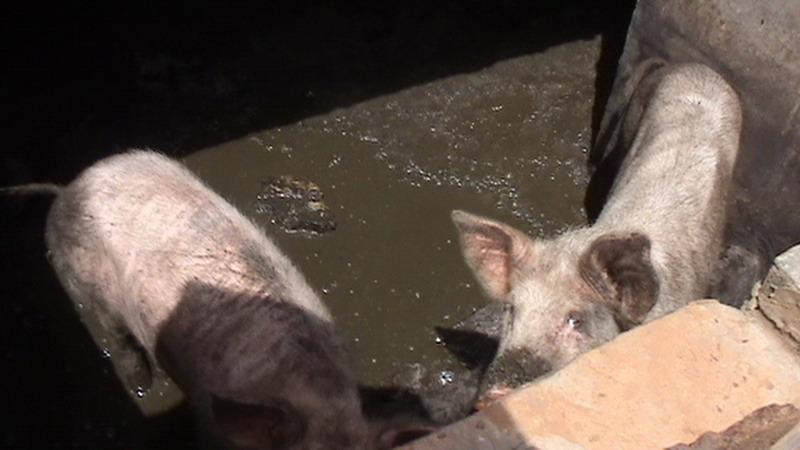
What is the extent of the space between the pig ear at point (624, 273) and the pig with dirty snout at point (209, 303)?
117cm

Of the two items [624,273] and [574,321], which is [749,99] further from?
[574,321]

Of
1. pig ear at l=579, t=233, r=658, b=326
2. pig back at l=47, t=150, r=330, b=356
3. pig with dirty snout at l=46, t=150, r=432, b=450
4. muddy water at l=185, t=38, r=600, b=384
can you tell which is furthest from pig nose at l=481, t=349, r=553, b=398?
muddy water at l=185, t=38, r=600, b=384

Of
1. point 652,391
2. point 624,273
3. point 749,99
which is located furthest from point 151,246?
point 749,99

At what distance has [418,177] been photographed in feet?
24.1

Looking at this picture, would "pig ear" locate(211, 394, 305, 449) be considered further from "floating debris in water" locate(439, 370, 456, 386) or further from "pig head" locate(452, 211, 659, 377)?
"floating debris in water" locate(439, 370, 456, 386)

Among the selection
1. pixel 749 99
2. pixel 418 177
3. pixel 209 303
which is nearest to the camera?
pixel 209 303

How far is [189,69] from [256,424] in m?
4.35

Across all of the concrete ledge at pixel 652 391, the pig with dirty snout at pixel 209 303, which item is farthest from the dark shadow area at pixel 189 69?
the concrete ledge at pixel 652 391

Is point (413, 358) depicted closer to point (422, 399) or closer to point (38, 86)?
point (422, 399)

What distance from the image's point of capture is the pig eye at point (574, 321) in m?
4.85

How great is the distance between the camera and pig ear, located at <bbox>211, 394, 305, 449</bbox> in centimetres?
418

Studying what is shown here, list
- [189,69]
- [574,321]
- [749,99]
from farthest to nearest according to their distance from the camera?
[189,69] → [749,99] → [574,321]

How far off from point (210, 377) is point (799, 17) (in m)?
3.62

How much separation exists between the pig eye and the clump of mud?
8.12 ft
